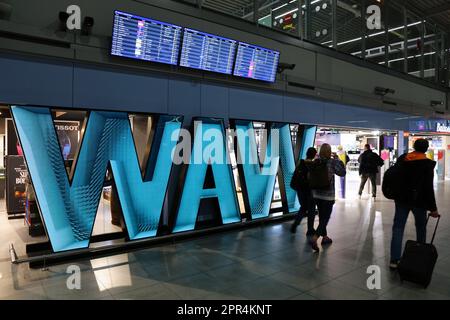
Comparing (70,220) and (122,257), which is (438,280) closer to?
(122,257)

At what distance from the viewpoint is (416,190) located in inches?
139

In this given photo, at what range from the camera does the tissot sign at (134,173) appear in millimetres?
3895

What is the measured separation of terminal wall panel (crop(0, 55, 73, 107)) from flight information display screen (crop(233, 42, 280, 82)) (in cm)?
277

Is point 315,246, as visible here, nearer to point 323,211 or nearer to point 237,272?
point 323,211

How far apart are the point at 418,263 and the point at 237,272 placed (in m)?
1.92

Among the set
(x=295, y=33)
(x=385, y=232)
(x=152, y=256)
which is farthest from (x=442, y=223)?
(x=152, y=256)

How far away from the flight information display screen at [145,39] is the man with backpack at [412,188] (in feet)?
11.4

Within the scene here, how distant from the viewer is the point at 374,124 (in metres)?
9.16

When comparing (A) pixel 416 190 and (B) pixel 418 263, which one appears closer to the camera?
(B) pixel 418 263

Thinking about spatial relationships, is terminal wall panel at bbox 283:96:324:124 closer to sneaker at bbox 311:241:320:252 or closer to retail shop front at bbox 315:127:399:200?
retail shop front at bbox 315:127:399:200

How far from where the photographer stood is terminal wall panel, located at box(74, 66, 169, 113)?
4289 mm

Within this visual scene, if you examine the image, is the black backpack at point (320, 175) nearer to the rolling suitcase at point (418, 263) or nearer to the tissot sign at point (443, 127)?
the rolling suitcase at point (418, 263)

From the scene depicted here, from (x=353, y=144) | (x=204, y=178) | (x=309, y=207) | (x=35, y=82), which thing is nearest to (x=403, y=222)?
(x=309, y=207)

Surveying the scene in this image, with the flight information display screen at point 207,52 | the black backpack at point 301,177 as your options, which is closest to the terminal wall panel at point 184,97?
the flight information display screen at point 207,52
